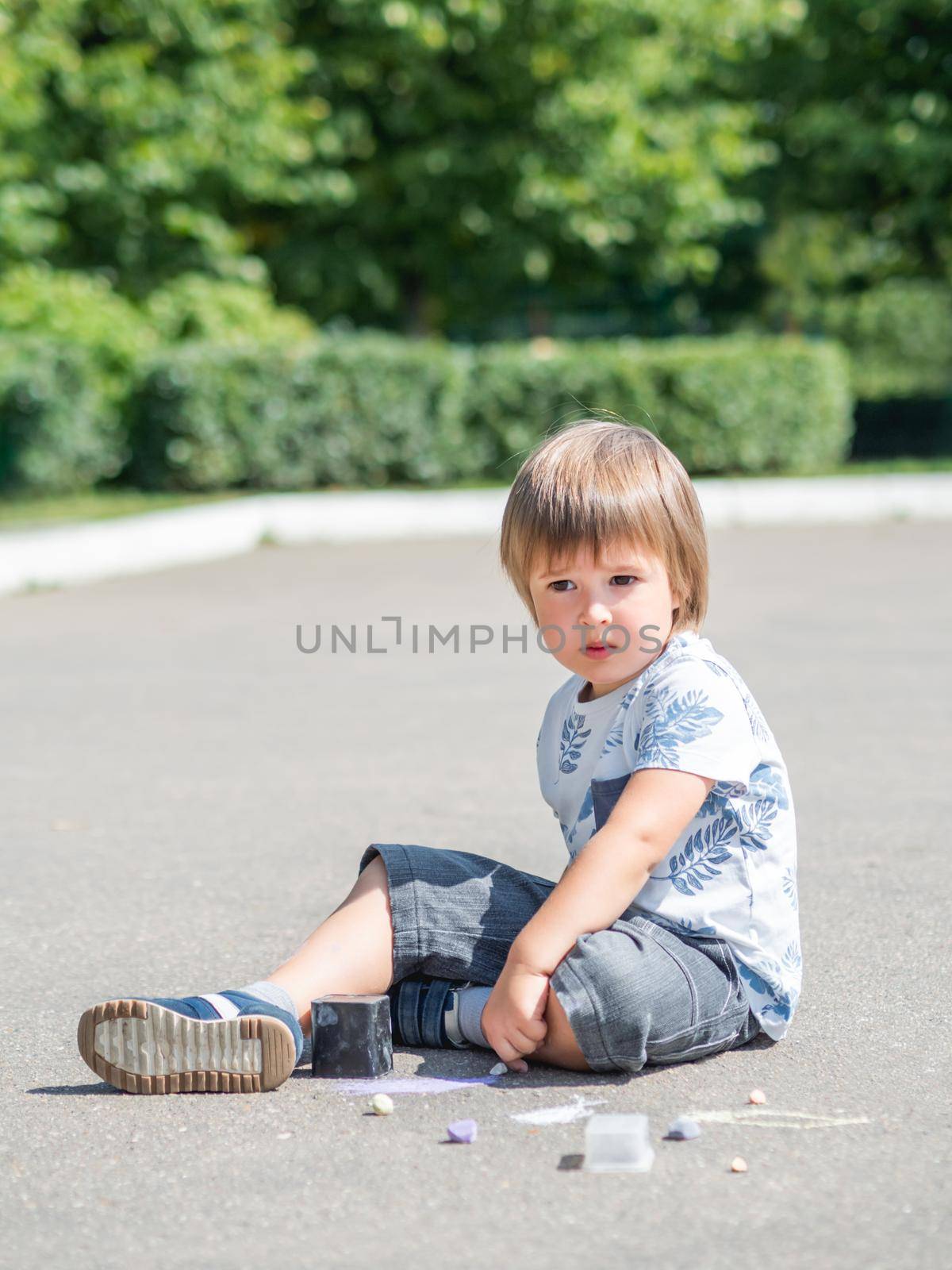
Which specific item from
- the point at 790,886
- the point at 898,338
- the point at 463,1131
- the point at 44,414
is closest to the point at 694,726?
the point at 790,886

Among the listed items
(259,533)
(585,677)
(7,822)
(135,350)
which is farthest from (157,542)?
(585,677)

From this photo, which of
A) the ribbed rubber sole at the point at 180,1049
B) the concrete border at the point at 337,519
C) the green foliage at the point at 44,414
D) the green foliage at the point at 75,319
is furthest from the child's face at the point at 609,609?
the green foliage at the point at 75,319

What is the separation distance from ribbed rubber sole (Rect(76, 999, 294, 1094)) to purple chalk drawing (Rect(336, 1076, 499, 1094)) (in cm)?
13

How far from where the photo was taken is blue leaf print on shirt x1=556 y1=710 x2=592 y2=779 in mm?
3098

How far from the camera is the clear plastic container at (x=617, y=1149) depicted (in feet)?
8.13

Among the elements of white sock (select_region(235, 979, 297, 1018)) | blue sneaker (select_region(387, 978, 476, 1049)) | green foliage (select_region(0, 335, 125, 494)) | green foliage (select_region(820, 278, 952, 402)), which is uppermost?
green foliage (select_region(820, 278, 952, 402))

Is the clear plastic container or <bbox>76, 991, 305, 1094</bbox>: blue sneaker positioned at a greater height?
<bbox>76, 991, 305, 1094</bbox>: blue sneaker

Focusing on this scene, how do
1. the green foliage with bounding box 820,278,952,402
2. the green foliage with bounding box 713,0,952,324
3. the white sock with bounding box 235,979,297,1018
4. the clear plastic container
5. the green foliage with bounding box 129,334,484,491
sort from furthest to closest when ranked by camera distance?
the green foliage with bounding box 820,278,952,402
the green foliage with bounding box 713,0,952,324
the green foliage with bounding box 129,334,484,491
the white sock with bounding box 235,979,297,1018
the clear plastic container

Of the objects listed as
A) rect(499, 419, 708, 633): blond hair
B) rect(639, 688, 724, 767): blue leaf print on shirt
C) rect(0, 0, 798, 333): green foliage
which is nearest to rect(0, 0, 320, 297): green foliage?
rect(0, 0, 798, 333): green foliage

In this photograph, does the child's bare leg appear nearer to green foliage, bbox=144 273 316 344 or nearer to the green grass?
the green grass

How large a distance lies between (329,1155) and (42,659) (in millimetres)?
6138

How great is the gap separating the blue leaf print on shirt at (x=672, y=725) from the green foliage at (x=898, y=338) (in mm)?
29846

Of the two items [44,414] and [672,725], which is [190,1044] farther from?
[44,414]

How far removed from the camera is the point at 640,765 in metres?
2.88
